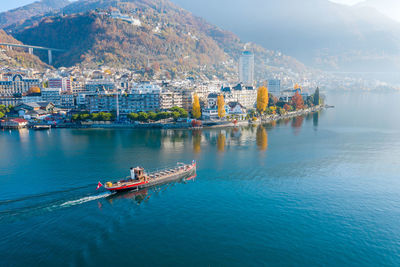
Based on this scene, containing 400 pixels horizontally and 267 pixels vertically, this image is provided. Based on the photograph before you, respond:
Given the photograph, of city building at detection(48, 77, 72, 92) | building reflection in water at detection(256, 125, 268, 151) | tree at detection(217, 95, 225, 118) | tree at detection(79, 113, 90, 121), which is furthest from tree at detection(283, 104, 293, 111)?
city building at detection(48, 77, 72, 92)

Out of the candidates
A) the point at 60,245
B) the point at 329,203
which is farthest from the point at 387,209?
the point at 60,245

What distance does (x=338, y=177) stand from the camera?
16500mm

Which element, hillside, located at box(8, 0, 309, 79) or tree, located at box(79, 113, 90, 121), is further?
hillside, located at box(8, 0, 309, 79)

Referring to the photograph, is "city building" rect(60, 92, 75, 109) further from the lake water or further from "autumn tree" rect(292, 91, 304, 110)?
"autumn tree" rect(292, 91, 304, 110)

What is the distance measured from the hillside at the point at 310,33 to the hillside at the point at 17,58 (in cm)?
10858

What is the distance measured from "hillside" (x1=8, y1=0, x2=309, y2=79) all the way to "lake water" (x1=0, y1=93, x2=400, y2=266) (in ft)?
176

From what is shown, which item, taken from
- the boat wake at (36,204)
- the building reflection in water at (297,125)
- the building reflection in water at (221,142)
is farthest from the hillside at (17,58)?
the boat wake at (36,204)

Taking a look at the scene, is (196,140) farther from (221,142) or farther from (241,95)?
(241,95)

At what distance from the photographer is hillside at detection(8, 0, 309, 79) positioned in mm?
72625

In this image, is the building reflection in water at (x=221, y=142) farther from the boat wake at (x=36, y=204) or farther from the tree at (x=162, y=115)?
the boat wake at (x=36, y=204)

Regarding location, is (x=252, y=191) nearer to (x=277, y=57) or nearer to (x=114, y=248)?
(x=114, y=248)

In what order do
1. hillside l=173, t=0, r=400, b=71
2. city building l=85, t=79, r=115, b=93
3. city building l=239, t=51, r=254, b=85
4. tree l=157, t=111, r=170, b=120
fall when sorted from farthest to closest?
hillside l=173, t=0, r=400, b=71 → city building l=239, t=51, r=254, b=85 → city building l=85, t=79, r=115, b=93 → tree l=157, t=111, r=170, b=120

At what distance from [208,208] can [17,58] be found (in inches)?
2753

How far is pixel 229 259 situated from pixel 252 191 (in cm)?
539
